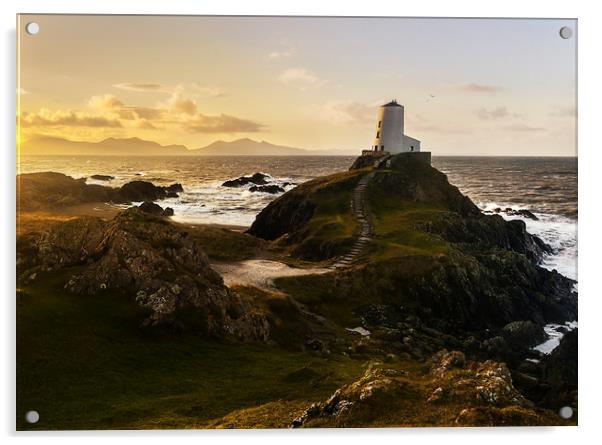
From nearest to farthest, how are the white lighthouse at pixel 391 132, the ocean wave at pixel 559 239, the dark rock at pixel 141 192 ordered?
the ocean wave at pixel 559 239 < the white lighthouse at pixel 391 132 < the dark rock at pixel 141 192

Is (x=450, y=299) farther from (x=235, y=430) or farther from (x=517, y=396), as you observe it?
(x=235, y=430)

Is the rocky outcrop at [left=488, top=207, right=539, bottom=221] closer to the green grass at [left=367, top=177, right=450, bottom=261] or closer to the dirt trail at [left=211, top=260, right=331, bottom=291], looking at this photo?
the green grass at [left=367, top=177, right=450, bottom=261]

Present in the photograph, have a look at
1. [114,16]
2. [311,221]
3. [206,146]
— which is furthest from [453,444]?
[114,16]

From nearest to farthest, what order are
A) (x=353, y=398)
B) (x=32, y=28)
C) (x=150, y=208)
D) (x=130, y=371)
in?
1. (x=353, y=398)
2. (x=130, y=371)
3. (x=32, y=28)
4. (x=150, y=208)

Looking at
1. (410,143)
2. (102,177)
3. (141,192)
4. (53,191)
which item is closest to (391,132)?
(410,143)

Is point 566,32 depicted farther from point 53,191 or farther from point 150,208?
point 53,191

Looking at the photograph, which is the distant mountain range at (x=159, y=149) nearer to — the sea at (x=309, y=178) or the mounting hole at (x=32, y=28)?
the sea at (x=309, y=178)

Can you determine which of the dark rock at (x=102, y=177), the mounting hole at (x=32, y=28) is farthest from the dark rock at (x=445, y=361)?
the mounting hole at (x=32, y=28)
